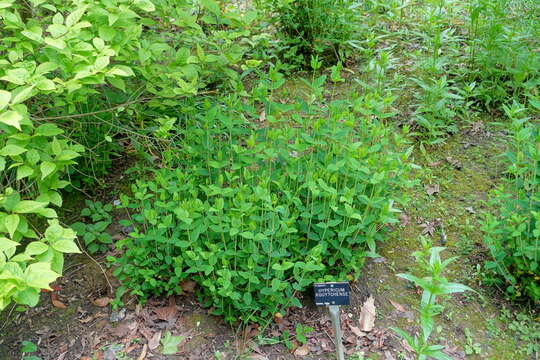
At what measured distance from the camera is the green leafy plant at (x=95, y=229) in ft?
11.5

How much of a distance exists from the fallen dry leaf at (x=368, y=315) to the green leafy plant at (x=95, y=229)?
70.3 inches

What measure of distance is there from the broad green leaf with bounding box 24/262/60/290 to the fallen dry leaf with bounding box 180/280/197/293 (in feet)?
4.46

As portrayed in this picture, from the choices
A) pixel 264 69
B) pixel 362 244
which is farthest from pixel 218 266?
pixel 264 69

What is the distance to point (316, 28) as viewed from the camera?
16.4 ft

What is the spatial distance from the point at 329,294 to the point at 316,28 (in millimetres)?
3109

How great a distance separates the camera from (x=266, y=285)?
296cm

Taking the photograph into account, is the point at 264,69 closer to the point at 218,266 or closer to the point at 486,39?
the point at 486,39

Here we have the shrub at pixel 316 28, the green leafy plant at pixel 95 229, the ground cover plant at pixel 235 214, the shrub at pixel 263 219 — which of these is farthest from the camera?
the shrub at pixel 316 28

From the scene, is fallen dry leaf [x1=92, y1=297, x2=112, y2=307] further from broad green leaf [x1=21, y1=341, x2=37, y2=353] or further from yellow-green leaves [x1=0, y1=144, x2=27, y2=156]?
yellow-green leaves [x1=0, y1=144, x2=27, y2=156]

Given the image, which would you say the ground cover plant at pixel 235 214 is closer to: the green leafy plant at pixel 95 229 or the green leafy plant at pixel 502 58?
the green leafy plant at pixel 95 229

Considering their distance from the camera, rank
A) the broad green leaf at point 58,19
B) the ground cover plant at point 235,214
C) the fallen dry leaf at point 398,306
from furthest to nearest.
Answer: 1. the fallen dry leaf at point 398,306
2. the ground cover plant at point 235,214
3. the broad green leaf at point 58,19

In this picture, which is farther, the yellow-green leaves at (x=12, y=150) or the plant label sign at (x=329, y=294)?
the plant label sign at (x=329, y=294)

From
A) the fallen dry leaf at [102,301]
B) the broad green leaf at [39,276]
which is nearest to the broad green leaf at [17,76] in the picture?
the broad green leaf at [39,276]

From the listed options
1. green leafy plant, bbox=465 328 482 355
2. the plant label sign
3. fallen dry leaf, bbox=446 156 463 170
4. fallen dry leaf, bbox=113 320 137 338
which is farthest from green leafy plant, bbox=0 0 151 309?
fallen dry leaf, bbox=446 156 463 170
